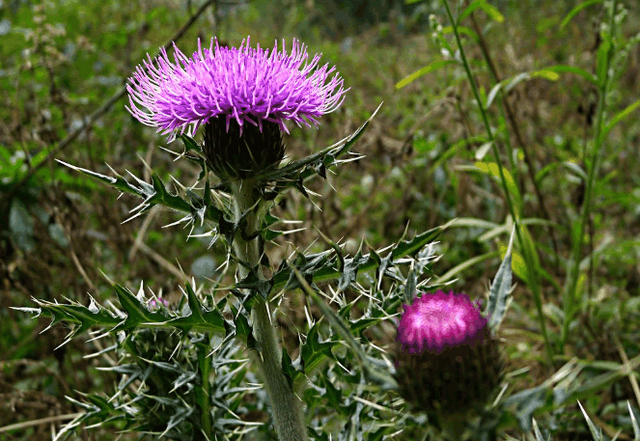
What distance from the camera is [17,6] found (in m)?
5.20

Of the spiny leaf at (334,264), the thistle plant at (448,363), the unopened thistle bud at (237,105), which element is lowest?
the thistle plant at (448,363)

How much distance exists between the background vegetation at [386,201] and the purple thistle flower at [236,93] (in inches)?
6.8

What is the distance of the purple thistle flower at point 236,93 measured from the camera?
1558 millimetres

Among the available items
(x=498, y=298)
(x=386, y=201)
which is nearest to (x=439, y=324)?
(x=498, y=298)

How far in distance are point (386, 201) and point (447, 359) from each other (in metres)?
3.17

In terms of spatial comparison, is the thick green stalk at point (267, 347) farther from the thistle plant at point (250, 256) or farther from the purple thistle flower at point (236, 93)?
the purple thistle flower at point (236, 93)

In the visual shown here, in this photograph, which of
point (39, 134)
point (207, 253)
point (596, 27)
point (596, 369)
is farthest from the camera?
point (207, 253)

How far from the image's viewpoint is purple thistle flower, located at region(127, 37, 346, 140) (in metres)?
1.56

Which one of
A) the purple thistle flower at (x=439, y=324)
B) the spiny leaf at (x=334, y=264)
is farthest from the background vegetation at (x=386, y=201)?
the purple thistle flower at (x=439, y=324)

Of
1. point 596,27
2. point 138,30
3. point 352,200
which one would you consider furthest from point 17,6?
point 596,27

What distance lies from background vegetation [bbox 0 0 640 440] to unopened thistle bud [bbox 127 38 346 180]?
0.19 metres

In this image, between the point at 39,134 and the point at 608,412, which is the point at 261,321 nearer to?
the point at 608,412

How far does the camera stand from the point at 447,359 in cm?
113

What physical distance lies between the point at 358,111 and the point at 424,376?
384 centimetres
